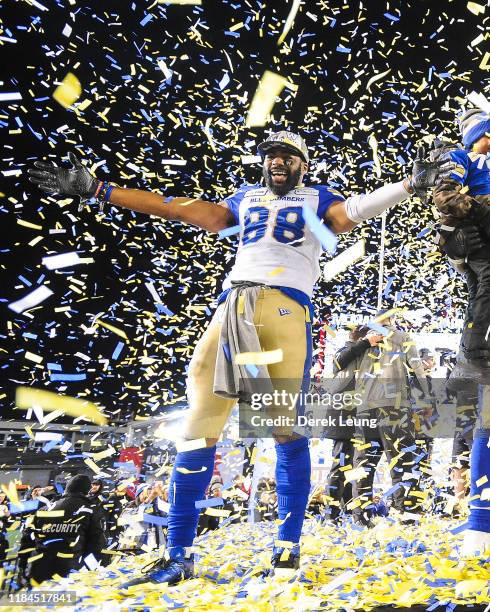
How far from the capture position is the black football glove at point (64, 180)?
278cm

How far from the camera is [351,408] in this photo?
194 inches

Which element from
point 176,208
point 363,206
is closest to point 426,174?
point 363,206

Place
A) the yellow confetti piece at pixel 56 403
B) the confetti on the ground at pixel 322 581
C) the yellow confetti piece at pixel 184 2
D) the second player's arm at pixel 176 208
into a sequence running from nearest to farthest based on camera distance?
the confetti on the ground at pixel 322 581
the second player's arm at pixel 176 208
the yellow confetti piece at pixel 184 2
the yellow confetti piece at pixel 56 403

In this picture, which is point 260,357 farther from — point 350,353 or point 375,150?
point 375,150

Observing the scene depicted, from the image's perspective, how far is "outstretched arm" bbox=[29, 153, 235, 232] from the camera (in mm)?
2787

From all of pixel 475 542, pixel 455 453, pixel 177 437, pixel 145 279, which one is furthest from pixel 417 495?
pixel 145 279

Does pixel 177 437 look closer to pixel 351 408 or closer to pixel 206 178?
pixel 351 408

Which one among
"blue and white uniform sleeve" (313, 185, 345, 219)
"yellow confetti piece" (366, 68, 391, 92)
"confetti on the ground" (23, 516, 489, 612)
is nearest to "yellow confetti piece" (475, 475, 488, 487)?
"confetti on the ground" (23, 516, 489, 612)

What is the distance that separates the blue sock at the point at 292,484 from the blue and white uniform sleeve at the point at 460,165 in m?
1.51

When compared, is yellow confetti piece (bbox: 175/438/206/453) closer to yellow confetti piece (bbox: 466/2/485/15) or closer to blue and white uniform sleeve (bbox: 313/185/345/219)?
blue and white uniform sleeve (bbox: 313/185/345/219)

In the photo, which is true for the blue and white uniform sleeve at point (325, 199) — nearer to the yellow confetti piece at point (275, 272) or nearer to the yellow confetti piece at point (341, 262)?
the yellow confetti piece at point (275, 272)

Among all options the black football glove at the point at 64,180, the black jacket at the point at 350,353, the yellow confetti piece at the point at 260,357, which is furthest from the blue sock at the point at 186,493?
the black jacket at the point at 350,353

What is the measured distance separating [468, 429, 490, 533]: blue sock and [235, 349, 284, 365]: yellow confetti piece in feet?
3.43

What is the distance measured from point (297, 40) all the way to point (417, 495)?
14.4 feet
